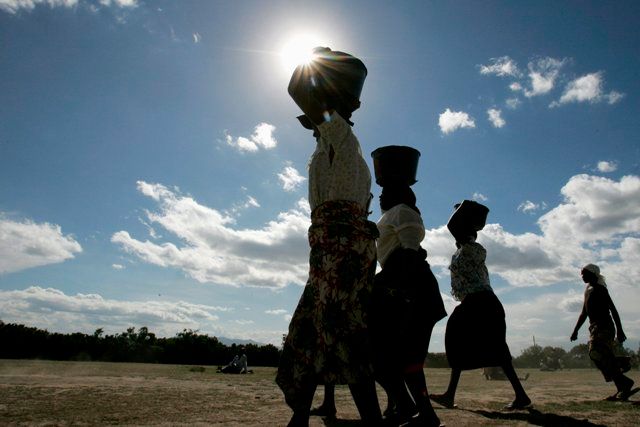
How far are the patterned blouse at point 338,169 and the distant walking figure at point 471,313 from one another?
2.84 metres

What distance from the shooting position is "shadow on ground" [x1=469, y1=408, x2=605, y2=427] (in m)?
3.42

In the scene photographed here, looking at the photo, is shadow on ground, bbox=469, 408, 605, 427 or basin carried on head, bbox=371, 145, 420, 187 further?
basin carried on head, bbox=371, 145, 420, 187

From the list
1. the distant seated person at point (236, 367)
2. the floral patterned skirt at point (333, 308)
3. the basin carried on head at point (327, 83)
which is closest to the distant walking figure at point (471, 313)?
the floral patterned skirt at point (333, 308)

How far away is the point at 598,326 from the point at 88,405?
276 inches

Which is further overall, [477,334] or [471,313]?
[471,313]

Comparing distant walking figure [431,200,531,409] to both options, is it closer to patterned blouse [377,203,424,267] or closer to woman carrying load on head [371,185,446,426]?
woman carrying load on head [371,185,446,426]

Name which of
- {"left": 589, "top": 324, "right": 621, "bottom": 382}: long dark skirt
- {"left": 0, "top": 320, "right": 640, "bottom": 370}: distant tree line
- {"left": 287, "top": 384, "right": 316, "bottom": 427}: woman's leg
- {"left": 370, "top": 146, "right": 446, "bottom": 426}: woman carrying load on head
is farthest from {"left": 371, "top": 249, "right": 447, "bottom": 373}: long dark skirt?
{"left": 0, "top": 320, "right": 640, "bottom": 370}: distant tree line

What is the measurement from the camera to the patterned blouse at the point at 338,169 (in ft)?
8.73

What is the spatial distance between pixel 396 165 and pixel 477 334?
2.54 m

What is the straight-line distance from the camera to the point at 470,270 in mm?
5137

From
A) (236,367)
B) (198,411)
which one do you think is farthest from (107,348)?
(198,411)

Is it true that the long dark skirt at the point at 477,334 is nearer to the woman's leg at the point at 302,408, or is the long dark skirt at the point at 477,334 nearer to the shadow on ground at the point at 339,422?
the shadow on ground at the point at 339,422

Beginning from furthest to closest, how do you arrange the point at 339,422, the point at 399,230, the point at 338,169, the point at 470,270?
the point at 470,270 < the point at 339,422 < the point at 399,230 < the point at 338,169

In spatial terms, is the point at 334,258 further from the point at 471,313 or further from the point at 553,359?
the point at 553,359
